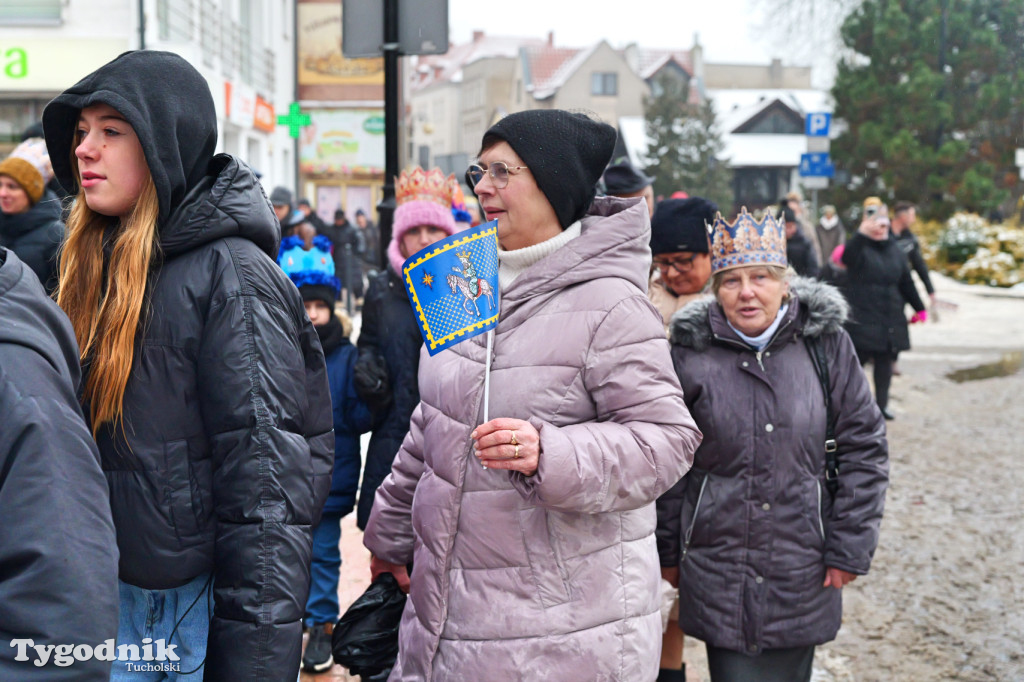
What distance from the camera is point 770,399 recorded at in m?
3.22

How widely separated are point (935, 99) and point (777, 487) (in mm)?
33348

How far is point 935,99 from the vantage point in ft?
109

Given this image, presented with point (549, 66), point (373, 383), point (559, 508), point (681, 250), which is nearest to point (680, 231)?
point (681, 250)

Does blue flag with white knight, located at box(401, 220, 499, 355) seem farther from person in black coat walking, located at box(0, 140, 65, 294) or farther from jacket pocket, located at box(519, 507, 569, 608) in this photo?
person in black coat walking, located at box(0, 140, 65, 294)

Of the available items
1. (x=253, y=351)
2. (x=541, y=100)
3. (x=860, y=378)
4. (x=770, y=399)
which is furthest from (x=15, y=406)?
(x=541, y=100)

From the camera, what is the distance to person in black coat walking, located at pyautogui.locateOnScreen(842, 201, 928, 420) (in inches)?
368

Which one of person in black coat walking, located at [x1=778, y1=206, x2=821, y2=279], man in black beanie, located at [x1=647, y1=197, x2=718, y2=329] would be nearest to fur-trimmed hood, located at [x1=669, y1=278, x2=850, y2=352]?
man in black beanie, located at [x1=647, y1=197, x2=718, y2=329]

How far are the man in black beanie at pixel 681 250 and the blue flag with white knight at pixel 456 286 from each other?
210 centimetres

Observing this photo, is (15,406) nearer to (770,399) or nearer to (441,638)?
(441,638)

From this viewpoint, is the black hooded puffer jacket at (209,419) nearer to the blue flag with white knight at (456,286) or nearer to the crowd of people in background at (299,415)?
the crowd of people in background at (299,415)

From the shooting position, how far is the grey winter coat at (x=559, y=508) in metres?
2.33

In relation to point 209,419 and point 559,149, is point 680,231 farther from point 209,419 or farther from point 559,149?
point 209,419

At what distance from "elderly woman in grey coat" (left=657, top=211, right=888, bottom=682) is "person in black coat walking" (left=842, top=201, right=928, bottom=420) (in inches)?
250

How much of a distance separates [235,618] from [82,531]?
2.36 feet
